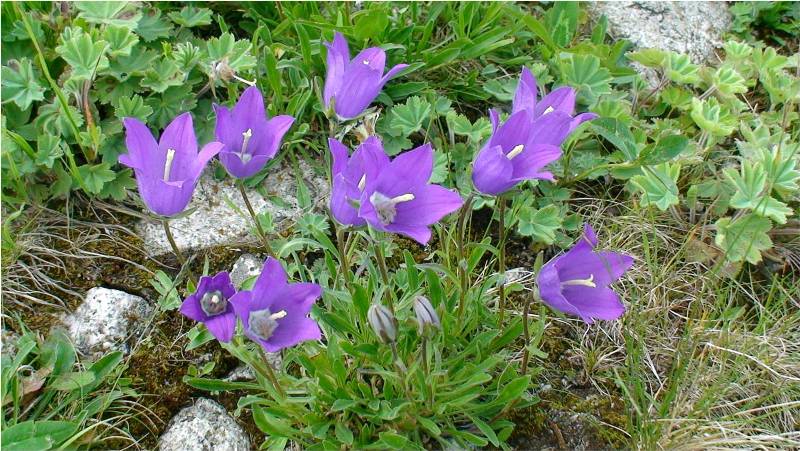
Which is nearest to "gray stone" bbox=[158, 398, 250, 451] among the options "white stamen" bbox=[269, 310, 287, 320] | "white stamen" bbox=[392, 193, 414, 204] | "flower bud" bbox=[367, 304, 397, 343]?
"white stamen" bbox=[269, 310, 287, 320]

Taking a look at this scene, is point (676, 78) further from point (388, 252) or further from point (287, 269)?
point (287, 269)

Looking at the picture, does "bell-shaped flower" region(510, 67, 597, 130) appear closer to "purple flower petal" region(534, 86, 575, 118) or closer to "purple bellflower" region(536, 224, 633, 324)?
"purple flower petal" region(534, 86, 575, 118)

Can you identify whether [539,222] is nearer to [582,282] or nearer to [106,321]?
[582,282]

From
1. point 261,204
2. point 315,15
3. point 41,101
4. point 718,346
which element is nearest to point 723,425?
point 718,346

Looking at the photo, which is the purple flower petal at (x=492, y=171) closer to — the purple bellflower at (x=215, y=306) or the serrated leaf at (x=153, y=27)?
the purple bellflower at (x=215, y=306)

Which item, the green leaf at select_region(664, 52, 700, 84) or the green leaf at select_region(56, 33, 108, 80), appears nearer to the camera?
the green leaf at select_region(56, 33, 108, 80)

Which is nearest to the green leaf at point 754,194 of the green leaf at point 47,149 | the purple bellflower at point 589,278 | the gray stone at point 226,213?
the purple bellflower at point 589,278
